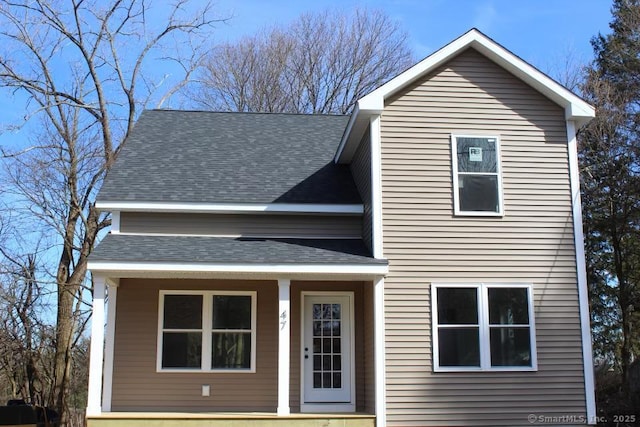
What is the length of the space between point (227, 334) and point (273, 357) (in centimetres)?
91

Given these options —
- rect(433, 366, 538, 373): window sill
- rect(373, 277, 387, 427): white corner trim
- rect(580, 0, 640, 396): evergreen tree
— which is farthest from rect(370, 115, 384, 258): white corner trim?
rect(580, 0, 640, 396): evergreen tree

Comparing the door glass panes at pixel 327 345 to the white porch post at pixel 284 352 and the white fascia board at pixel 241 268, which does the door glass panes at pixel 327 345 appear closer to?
the white porch post at pixel 284 352

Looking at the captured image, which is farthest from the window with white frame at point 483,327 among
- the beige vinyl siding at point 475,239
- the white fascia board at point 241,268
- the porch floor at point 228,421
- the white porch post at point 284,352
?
the white porch post at point 284,352

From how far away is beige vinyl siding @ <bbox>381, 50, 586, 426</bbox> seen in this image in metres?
11.1

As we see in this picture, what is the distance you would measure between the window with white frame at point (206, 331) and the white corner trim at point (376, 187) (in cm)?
264

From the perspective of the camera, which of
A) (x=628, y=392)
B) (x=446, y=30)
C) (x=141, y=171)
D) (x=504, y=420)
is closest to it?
(x=504, y=420)

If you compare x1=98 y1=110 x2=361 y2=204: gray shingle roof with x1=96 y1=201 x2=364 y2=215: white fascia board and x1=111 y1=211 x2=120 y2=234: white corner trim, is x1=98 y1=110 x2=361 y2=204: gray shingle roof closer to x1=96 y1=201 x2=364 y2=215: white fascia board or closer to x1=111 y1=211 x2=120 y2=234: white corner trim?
x1=96 y1=201 x2=364 y2=215: white fascia board

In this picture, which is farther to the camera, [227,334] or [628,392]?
[628,392]

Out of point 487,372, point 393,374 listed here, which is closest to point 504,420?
point 487,372

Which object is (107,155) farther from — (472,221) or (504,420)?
(504,420)

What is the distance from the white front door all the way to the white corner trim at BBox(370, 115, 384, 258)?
1666mm

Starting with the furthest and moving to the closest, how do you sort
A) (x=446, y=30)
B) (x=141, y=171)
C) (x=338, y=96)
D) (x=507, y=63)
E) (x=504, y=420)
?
(x=338, y=96)
(x=446, y=30)
(x=141, y=171)
(x=507, y=63)
(x=504, y=420)

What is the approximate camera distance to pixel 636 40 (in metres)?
22.0

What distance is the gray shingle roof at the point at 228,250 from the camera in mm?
11086
